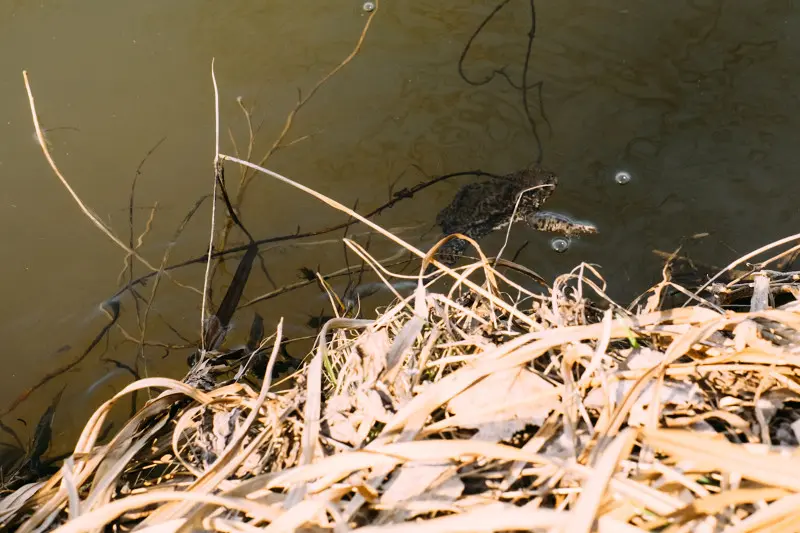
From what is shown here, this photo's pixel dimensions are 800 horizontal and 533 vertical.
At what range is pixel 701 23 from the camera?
242cm

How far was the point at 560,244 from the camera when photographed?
2.18 meters

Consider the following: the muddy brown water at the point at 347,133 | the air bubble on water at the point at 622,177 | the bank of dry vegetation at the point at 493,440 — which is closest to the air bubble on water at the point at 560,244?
the muddy brown water at the point at 347,133

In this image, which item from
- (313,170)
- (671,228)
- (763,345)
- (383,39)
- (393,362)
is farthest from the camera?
(383,39)

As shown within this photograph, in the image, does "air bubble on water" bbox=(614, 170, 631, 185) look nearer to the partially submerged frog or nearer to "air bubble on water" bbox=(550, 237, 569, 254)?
the partially submerged frog

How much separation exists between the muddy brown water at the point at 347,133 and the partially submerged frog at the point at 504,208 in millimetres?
49

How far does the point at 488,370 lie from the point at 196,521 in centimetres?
56

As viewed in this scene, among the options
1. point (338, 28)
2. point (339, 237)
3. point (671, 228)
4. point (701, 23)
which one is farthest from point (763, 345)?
point (338, 28)

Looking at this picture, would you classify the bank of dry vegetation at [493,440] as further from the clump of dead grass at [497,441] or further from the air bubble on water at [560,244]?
the air bubble on water at [560,244]

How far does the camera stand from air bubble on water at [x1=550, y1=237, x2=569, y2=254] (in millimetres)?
2168

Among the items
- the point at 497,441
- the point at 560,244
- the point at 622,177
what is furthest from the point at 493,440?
the point at 622,177

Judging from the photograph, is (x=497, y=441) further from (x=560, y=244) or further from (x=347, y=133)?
(x=347, y=133)

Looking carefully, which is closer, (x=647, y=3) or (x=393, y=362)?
(x=393, y=362)

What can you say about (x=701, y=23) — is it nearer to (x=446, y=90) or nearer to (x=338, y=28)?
(x=446, y=90)

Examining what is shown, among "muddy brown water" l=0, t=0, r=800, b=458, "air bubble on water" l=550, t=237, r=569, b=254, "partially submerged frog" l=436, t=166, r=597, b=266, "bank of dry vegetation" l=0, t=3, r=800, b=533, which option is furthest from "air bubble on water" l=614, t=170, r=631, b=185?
"bank of dry vegetation" l=0, t=3, r=800, b=533
